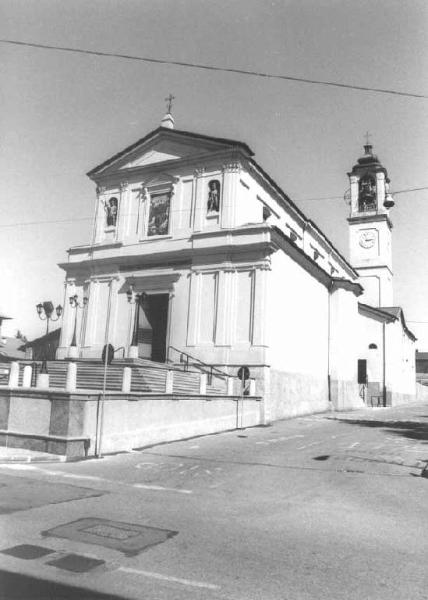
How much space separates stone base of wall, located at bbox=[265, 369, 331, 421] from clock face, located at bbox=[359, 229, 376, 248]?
23.1 m

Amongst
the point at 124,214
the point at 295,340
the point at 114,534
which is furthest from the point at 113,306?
the point at 114,534

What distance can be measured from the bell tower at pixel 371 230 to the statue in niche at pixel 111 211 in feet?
94.0

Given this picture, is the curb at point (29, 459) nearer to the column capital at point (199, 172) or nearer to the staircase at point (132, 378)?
the staircase at point (132, 378)

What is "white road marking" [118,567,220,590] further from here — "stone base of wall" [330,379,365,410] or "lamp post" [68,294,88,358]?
"stone base of wall" [330,379,365,410]

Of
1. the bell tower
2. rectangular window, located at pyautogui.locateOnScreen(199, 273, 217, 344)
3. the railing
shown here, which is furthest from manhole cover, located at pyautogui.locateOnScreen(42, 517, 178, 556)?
the bell tower

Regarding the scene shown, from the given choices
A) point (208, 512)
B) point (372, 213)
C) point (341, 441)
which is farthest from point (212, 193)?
point (372, 213)

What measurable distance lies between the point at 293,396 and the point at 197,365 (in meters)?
5.89

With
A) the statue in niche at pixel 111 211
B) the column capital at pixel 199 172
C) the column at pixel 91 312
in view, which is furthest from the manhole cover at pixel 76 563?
the statue in niche at pixel 111 211

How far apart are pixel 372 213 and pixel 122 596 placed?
166 feet

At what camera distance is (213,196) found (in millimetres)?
27500

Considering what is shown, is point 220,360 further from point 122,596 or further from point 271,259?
point 122,596

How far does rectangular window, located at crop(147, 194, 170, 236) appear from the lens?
28.7m

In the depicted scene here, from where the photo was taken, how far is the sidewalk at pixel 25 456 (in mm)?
12453

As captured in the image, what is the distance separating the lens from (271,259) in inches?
1003
